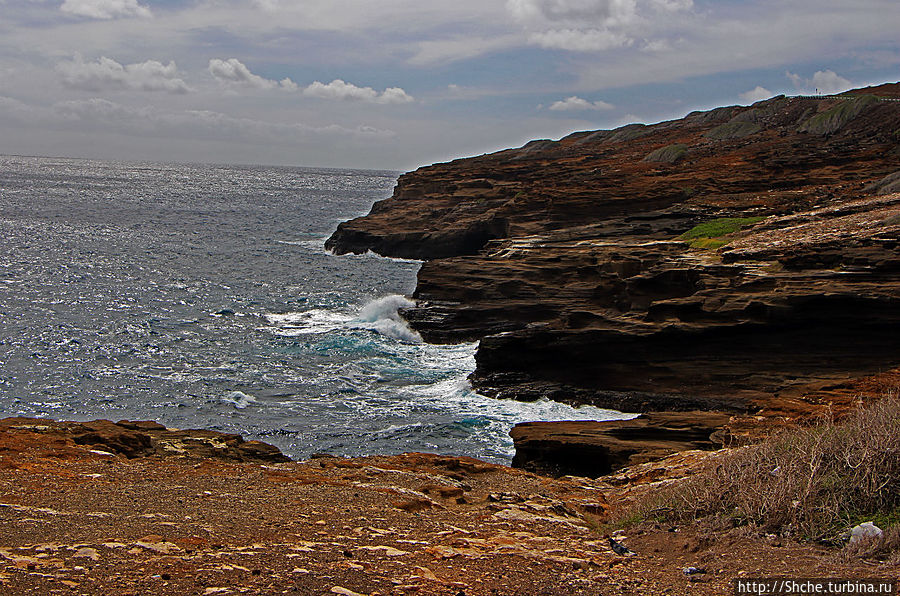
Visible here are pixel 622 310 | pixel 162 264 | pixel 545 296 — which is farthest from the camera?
pixel 162 264

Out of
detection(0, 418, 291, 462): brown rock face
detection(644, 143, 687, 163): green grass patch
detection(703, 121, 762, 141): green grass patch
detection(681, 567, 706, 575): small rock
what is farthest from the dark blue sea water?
detection(703, 121, 762, 141): green grass patch

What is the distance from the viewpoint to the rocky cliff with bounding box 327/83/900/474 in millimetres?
20328

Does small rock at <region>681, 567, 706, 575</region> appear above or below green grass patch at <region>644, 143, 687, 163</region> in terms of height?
below

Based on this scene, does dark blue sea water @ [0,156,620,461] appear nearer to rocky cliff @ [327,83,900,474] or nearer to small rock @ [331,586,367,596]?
rocky cliff @ [327,83,900,474]

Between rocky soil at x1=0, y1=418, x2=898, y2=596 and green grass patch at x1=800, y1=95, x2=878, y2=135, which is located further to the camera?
green grass patch at x1=800, y1=95, x2=878, y2=135

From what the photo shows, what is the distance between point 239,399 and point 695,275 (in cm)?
1695

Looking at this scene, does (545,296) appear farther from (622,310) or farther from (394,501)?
(394,501)

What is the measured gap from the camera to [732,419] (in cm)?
1552

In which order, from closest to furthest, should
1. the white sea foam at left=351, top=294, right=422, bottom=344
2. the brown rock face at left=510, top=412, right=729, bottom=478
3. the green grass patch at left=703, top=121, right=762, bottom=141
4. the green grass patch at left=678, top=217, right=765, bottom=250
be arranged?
the brown rock face at left=510, top=412, right=729, bottom=478
the green grass patch at left=678, top=217, right=765, bottom=250
the white sea foam at left=351, top=294, right=422, bottom=344
the green grass patch at left=703, top=121, right=762, bottom=141

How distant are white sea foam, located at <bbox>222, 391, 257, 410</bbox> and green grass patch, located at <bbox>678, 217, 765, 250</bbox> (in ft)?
62.6

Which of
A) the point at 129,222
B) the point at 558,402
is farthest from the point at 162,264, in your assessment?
the point at 558,402

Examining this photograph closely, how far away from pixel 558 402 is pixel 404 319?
12506mm

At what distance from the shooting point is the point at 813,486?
757 cm

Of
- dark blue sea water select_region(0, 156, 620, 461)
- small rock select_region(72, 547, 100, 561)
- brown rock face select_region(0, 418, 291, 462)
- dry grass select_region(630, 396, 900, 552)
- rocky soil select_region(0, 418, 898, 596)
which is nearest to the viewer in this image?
rocky soil select_region(0, 418, 898, 596)
